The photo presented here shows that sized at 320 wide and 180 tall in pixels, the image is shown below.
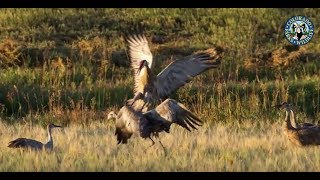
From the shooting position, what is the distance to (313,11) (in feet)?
82.1

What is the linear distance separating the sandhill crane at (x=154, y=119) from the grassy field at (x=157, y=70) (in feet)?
0.77

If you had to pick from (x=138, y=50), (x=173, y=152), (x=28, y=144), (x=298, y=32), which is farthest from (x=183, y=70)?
(x=298, y=32)

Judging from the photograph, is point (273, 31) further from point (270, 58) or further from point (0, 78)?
point (0, 78)

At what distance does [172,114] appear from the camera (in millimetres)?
10328

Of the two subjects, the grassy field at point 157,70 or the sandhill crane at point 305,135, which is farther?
the sandhill crane at point 305,135

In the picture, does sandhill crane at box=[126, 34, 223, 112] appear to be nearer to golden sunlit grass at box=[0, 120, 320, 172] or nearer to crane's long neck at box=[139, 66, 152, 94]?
crane's long neck at box=[139, 66, 152, 94]

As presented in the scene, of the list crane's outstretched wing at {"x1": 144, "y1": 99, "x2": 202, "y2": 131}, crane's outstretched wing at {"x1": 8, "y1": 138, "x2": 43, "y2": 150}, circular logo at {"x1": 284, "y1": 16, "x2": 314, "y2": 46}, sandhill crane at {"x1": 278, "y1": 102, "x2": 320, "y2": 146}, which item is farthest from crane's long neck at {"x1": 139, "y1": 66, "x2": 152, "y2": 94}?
circular logo at {"x1": 284, "y1": 16, "x2": 314, "y2": 46}

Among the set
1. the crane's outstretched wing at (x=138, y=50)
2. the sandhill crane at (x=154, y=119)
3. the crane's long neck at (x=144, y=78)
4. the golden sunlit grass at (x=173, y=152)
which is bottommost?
the golden sunlit grass at (x=173, y=152)

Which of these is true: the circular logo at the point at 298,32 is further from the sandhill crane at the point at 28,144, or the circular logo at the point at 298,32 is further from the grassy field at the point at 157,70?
the sandhill crane at the point at 28,144

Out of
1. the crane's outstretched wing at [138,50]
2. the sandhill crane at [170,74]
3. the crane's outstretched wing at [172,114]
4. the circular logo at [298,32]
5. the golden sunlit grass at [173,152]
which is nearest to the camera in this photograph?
the golden sunlit grass at [173,152]

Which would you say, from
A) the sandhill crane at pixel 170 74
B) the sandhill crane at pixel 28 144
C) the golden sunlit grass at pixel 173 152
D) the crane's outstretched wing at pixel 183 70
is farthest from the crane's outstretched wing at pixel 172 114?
the crane's outstretched wing at pixel 183 70

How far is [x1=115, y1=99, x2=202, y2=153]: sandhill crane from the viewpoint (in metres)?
10.4

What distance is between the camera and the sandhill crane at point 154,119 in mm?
10367

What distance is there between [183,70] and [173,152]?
93.6 inches
